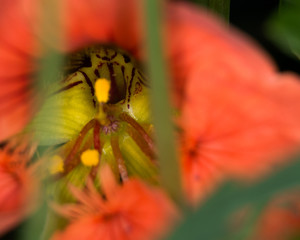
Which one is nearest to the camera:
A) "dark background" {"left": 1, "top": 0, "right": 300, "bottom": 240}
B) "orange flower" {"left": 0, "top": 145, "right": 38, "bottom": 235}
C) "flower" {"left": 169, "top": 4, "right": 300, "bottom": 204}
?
"flower" {"left": 169, "top": 4, "right": 300, "bottom": 204}

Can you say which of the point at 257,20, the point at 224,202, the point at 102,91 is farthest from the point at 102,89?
the point at 224,202

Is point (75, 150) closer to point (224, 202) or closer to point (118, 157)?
point (118, 157)

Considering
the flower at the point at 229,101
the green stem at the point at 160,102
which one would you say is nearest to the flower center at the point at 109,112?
the flower at the point at 229,101

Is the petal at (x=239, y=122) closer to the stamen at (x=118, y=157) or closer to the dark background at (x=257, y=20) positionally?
the stamen at (x=118, y=157)

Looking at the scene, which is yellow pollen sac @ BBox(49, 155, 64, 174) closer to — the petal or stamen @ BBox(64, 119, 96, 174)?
stamen @ BBox(64, 119, 96, 174)

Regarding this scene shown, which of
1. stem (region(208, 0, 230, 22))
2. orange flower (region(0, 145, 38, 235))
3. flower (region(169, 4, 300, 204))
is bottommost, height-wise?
orange flower (region(0, 145, 38, 235))

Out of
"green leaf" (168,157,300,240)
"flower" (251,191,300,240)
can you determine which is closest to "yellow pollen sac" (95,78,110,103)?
"flower" (251,191,300,240)
